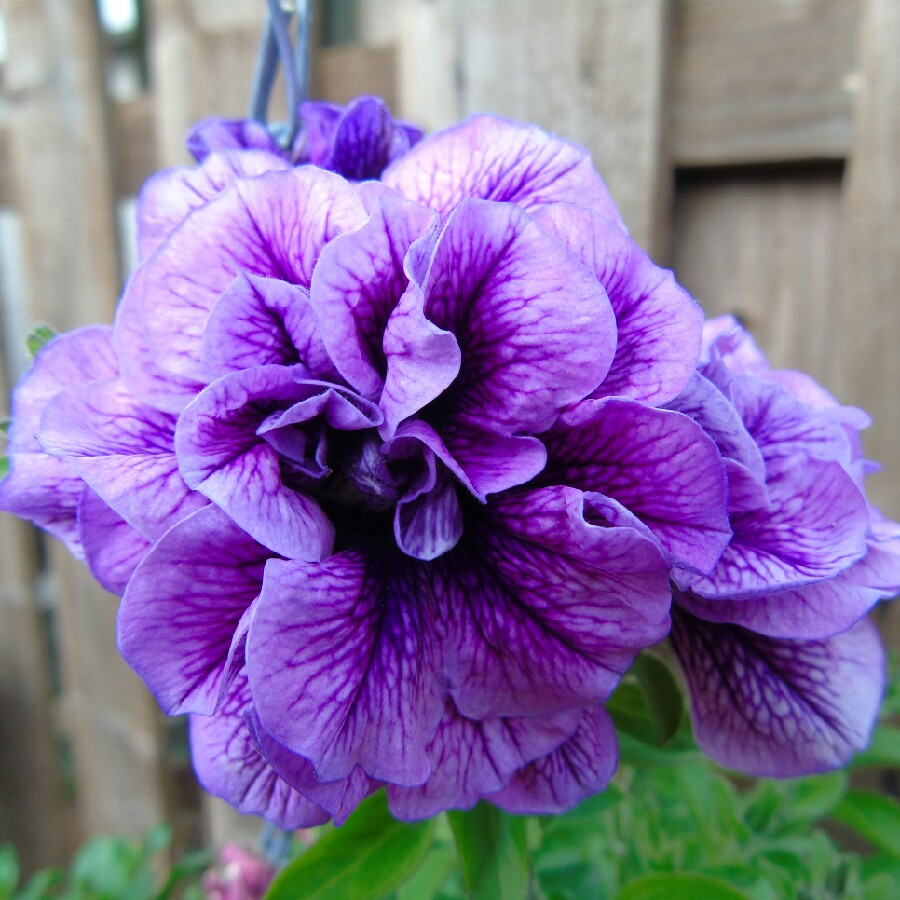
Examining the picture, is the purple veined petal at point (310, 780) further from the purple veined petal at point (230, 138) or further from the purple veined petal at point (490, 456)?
the purple veined petal at point (230, 138)

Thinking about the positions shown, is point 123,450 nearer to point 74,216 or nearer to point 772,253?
point 772,253

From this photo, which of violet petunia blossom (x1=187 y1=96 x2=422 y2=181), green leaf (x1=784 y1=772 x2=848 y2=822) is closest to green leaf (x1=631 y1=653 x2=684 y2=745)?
violet petunia blossom (x1=187 y1=96 x2=422 y2=181)

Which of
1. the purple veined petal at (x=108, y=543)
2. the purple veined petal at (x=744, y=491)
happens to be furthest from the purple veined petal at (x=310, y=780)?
the purple veined petal at (x=744, y=491)

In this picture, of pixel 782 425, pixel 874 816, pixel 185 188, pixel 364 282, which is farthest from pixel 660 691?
pixel 874 816

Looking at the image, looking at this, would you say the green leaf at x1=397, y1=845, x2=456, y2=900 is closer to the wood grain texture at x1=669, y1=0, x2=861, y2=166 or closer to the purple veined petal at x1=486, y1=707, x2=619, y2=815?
the purple veined petal at x1=486, y1=707, x2=619, y2=815

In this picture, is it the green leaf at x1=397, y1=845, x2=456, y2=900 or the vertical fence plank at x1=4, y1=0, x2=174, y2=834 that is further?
the vertical fence plank at x1=4, y1=0, x2=174, y2=834

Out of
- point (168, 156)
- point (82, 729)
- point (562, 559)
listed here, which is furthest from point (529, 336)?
point (82, 729)

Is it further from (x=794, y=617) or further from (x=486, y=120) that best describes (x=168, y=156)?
(x=794, y=617)
